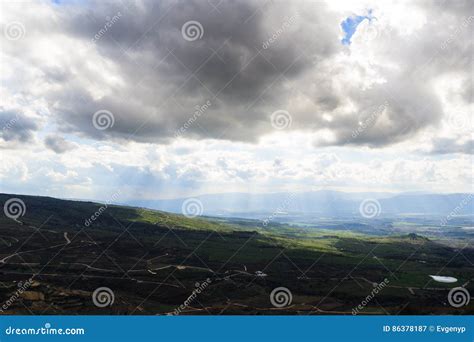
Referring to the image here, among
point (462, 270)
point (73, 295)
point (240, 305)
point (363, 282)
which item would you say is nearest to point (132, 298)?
point (73, 295)

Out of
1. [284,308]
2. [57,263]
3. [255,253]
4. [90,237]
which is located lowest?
[284,308]

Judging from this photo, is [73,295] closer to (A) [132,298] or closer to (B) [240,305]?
(A) [132,298]

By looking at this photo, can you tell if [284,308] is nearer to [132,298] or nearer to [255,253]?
[132,298]

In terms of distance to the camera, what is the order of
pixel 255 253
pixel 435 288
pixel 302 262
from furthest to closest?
1. pixel 255 253
2. pixel 302 262
3. pixel 435 288

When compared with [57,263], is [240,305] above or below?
below

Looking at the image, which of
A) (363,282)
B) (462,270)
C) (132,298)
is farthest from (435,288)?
(132,298)

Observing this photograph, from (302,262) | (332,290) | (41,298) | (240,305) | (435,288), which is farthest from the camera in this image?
(302,262)

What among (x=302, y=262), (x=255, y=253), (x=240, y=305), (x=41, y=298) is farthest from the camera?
(x=255, y=253)

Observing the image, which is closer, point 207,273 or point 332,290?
point 332,290

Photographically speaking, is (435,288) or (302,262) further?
(302,262)

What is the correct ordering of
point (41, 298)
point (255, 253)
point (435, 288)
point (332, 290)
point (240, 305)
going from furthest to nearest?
point (255, 253) < point (435, 288) < point (332, 290) < point (240, 305) < point (41, 298)
